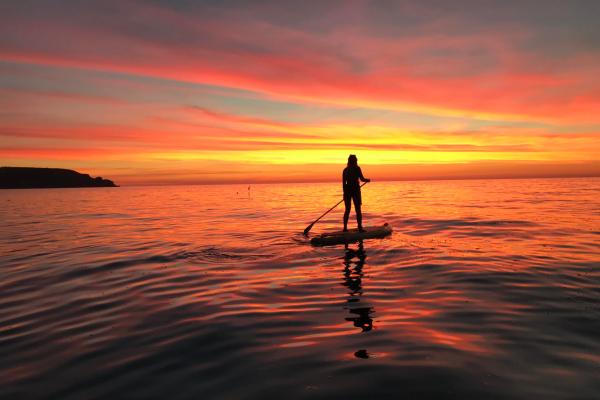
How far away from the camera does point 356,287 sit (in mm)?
8609

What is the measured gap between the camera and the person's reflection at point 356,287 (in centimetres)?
641

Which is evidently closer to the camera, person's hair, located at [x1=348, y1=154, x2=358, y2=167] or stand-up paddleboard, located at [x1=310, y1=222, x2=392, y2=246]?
person's hair, located at [x1=348, y1=154, x2=358, y2=167]

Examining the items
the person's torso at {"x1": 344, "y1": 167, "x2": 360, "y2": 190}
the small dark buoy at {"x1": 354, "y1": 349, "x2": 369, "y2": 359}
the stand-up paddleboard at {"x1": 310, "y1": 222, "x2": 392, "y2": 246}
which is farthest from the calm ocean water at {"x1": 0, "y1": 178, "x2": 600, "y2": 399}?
the person's torso at {"x1": 344, "y1": 167, "x2": 360, "y2": 190}

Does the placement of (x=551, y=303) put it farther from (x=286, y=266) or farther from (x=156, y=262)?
(x=156, y=262)

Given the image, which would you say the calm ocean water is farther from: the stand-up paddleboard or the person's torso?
the person's torso

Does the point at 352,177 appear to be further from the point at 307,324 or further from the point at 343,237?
the point at 307,324

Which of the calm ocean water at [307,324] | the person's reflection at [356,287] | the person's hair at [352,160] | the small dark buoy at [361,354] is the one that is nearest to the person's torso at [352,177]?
the person's hair at [352,160]

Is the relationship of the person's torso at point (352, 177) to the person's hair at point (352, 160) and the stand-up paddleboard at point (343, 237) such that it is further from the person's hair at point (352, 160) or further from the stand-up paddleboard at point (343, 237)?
the stand-up paddleboard at point (343, 237)

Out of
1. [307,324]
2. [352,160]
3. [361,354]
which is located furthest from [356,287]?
[352,160]

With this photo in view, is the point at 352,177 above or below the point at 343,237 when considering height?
above

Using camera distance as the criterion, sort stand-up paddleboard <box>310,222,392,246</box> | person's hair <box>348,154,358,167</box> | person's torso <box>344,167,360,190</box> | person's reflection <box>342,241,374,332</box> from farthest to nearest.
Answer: person's torso <box>344,167,360,190</box> → stand-up paddleboard <box>310,222,392,246</box> → person's hair <box>348,154,358,167</box> → person's reflection <box>342,241,374,332</box>

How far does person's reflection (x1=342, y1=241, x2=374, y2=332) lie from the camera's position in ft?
21.0

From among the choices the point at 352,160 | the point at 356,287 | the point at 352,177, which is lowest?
the point at 356,287

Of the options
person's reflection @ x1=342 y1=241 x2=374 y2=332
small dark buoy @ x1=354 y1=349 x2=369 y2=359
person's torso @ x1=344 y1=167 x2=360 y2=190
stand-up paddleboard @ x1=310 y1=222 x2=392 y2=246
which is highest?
person's torso @ x1=344 y1=167 x2=360 y2=190
